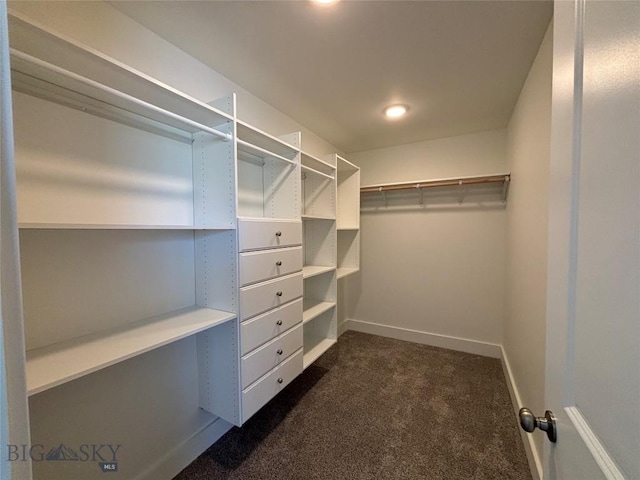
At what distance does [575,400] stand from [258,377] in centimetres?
145

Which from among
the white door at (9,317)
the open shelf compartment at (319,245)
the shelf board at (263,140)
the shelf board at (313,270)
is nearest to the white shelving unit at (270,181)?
the shelf board at (263,140)

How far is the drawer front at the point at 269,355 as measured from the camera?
148 centimetres

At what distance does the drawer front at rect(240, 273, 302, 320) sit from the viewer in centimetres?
146

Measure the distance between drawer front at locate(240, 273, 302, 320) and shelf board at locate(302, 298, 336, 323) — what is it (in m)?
0.33

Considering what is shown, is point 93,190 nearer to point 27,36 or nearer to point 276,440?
point 27,36

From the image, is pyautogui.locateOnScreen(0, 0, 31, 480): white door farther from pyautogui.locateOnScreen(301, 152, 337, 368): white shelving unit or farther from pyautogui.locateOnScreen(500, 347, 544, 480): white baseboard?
pyautogui.locateOnScreen(500, 347, 544, 480): white baseboard

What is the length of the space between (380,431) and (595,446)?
5.43ft

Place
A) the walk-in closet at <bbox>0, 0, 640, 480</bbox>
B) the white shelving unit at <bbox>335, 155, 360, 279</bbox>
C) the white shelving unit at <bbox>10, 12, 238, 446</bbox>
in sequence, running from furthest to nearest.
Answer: the white shelving unit at <bbox>335, 155, 360, 279</bbox> < the white shelving unit at <bbox>10, 12, 238, 446</bbox> < the walk-in closet at <bbox>0, 0, 640, 480</bbox>

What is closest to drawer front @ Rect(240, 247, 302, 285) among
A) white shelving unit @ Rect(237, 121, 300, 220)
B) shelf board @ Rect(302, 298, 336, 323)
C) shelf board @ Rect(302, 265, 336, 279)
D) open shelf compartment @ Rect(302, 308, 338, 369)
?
shelf board @ Rect(302, 265, 336, 279)

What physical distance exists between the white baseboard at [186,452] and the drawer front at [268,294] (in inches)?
34.6

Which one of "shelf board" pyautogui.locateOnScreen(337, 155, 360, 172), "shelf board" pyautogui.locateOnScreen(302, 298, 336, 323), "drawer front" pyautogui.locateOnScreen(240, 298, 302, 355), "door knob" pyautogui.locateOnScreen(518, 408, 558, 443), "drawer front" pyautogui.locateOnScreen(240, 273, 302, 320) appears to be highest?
"shelf board" pyautogui.locateOnScreen(337, 155, 360, 172)

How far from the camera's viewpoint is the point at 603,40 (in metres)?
0.44

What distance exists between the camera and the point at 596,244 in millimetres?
446

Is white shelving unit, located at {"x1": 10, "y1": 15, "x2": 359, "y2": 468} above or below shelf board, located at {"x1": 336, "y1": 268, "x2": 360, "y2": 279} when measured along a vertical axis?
above
